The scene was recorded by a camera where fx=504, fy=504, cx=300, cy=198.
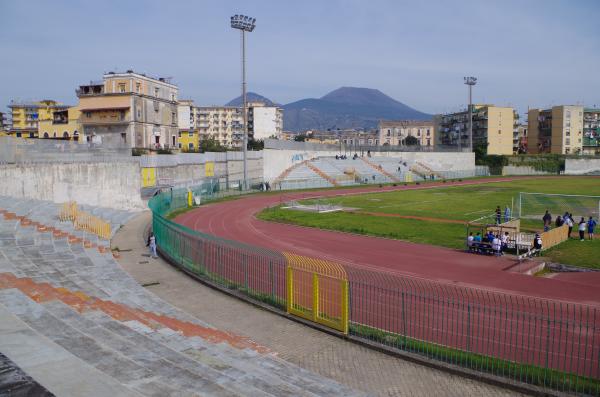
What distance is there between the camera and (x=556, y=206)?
40.6m

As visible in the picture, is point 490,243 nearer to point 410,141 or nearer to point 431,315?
point 431,315

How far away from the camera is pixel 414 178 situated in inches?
3383

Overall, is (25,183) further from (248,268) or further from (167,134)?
(167,134)

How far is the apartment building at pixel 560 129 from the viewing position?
121000 mm

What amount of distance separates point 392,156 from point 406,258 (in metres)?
71.2

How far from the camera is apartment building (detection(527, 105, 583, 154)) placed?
121000mm

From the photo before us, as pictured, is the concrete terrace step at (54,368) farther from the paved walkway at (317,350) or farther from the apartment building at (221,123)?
the apartment building at (221,123)

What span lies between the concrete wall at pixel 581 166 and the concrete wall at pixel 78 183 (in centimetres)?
8972

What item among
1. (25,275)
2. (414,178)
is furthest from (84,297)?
(414,178)

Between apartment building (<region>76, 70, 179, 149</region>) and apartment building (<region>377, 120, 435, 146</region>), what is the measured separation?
103322mm

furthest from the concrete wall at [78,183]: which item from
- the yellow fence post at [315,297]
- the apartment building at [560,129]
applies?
the apartment building at [560,129]

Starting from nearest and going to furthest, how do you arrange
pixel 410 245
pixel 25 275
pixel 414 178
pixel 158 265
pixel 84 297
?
1. pixel 84 297
2. pixel 25 275
3. pixel 158 265
4. pixel 410 245
5. pixel 414 178

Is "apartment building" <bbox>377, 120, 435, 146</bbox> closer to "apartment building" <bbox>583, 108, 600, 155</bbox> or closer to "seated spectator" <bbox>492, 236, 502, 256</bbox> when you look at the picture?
"apartment building" <bbox>583, 108, 600, 155</bbox>

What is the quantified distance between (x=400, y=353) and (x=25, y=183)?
25.8 metres
